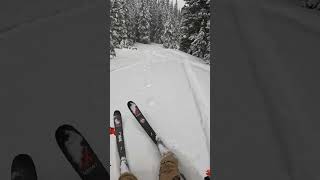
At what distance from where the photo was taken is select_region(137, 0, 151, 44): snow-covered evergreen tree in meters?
47.5

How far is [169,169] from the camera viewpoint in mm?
2936

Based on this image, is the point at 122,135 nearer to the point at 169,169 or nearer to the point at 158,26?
the point at 169,169

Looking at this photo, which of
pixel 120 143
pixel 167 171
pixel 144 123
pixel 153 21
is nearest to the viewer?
pixel 167 171
